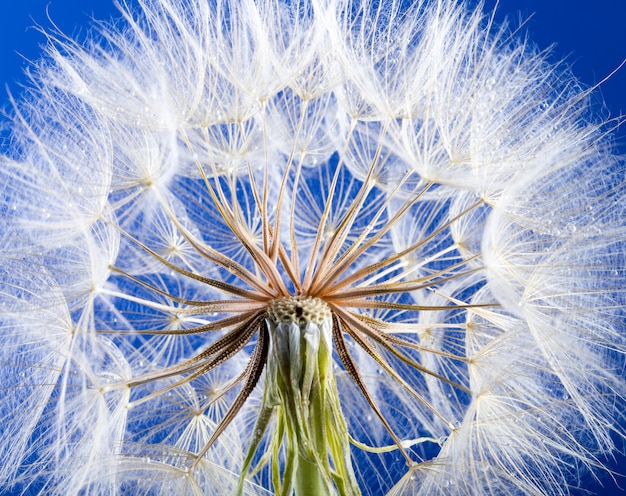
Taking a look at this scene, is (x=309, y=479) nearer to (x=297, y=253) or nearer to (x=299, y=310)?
(x=299, y=310)

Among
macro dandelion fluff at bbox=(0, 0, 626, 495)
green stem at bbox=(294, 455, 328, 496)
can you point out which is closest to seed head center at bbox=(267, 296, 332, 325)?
macro dandelion fluff at bbox=(0, 0, 626, 495)

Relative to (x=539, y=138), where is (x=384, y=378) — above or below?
below

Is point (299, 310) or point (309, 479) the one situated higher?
point (299, 310)

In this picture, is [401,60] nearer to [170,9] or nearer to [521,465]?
[170,9]

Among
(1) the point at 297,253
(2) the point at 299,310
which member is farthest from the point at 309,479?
(1) the point at 297,253

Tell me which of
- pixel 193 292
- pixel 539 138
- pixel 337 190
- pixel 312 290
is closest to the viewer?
pixel 312 290

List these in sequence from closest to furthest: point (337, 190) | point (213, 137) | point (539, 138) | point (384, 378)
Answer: point (539, 138) < point (213, 137) < point (384, 378) < point (337, 190)

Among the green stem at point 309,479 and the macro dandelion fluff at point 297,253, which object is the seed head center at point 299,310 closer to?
the macro dandelion fluff at point 297,253

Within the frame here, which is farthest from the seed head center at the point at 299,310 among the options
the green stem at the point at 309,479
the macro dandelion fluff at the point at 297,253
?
the green stem at the point at 309,479

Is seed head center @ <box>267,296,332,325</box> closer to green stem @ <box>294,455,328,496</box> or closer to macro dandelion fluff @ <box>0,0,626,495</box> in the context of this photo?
macro dandelion fluff @ <box>0,0,626,495</box>

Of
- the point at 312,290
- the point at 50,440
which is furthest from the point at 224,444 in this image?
the point at 312,290
